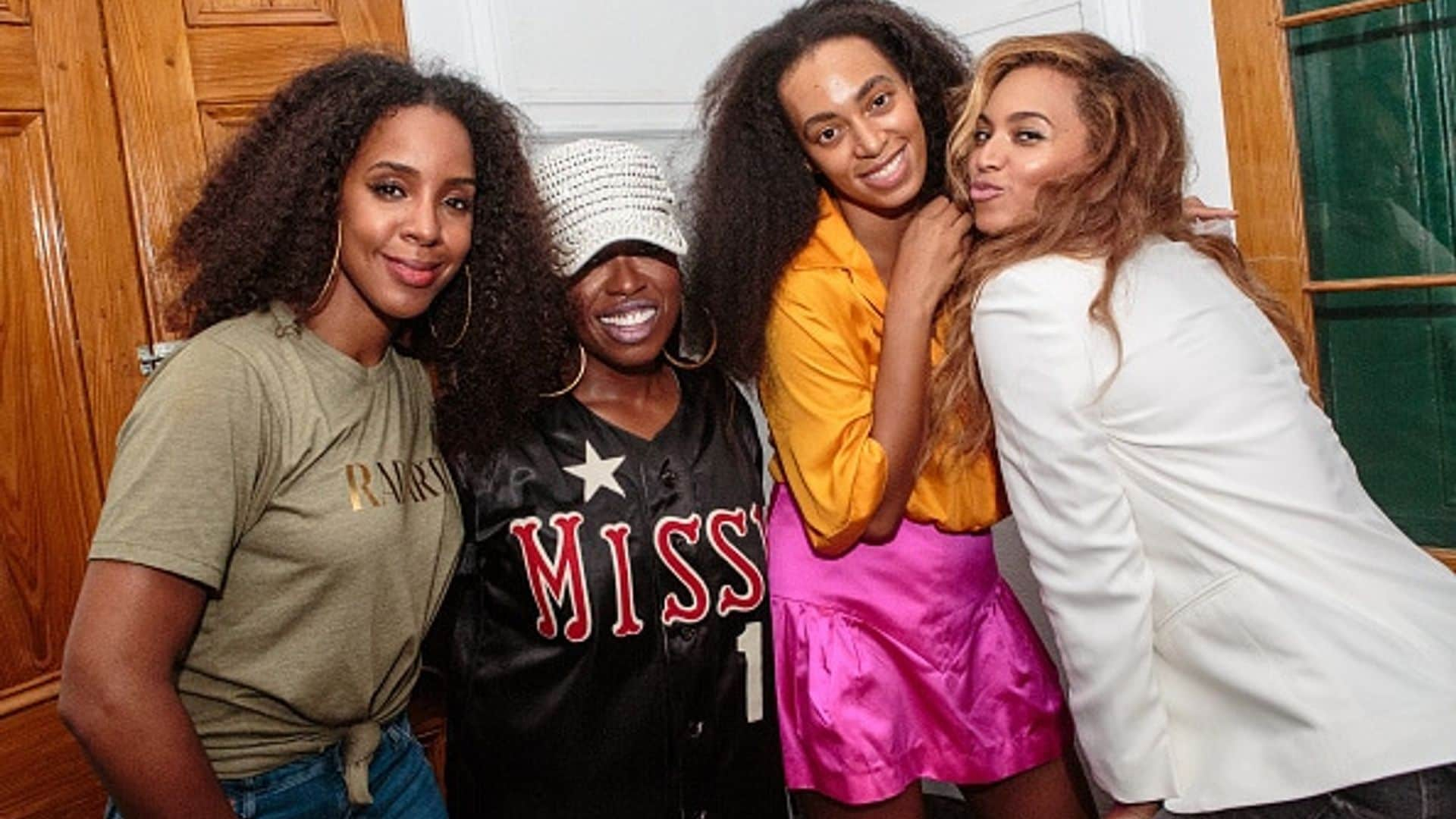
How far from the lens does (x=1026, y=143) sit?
5.59 feet

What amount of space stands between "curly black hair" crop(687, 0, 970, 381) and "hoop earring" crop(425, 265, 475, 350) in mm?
377

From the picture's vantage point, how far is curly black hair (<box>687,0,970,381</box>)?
6.30ft

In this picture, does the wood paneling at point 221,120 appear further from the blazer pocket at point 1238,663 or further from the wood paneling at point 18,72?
the blazer pocket at point 1238,663

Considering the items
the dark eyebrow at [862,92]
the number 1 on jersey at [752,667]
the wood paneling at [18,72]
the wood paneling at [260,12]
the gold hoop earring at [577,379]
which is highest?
the wood paneling at [260,12]

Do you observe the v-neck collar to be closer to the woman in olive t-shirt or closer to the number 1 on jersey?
the woman in olive t-shirt

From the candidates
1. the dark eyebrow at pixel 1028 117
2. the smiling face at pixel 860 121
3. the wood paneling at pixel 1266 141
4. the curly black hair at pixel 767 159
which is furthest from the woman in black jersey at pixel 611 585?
the wood paneling at pixel 1266 141

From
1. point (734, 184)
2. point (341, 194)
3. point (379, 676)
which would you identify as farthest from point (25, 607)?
point (734, 184)

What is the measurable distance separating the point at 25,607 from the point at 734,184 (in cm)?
127

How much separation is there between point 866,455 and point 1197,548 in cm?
48

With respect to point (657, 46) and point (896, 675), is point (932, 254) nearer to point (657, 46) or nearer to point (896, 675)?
point (896, 675)

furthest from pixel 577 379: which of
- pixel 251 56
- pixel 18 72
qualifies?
pixel 18 72

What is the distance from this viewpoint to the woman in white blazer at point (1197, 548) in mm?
1325

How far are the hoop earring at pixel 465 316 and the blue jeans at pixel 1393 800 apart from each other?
4.07ft

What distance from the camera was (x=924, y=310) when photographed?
1784mm
